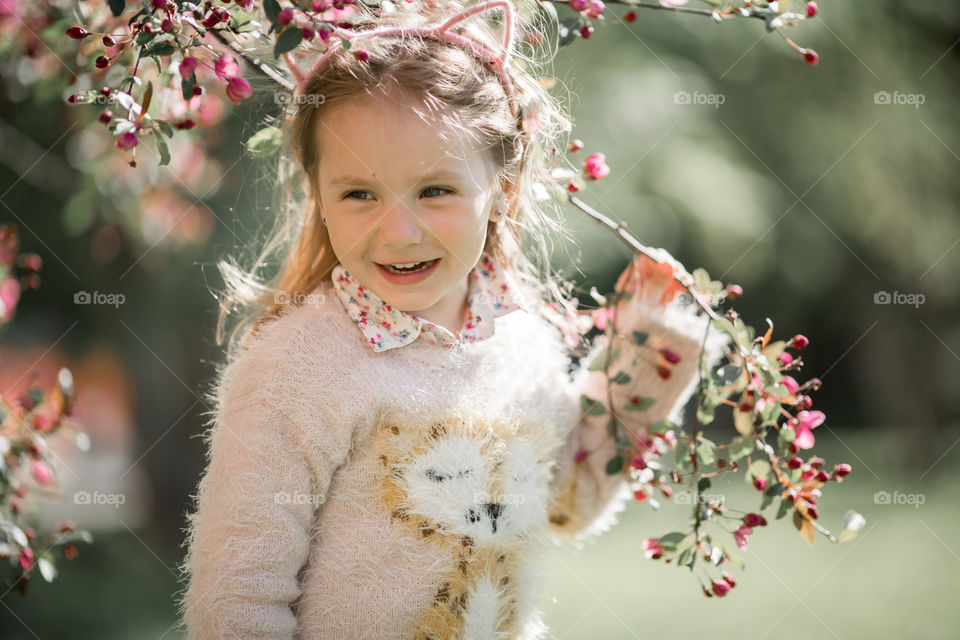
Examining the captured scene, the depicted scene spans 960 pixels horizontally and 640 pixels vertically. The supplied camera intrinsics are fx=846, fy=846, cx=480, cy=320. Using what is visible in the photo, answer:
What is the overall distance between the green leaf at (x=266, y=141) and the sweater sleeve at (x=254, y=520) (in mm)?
433

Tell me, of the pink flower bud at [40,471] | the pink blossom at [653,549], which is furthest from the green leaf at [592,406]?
the pink flower bud at [40,471]

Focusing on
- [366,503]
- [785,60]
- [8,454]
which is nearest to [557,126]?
[366,503]

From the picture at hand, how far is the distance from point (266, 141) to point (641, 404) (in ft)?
2.78

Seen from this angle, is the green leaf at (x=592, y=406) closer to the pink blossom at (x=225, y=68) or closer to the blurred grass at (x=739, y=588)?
the pink blossom at (x=225, y=68)

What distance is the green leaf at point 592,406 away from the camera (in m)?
1.60

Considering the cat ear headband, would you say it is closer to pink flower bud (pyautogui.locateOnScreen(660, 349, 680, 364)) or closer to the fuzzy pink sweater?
the fuzzy pink sweater

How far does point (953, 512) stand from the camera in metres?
3.78

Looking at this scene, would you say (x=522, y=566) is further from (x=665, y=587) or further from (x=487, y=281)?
(x=665, y=587)

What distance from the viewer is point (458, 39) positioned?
138 centimetres

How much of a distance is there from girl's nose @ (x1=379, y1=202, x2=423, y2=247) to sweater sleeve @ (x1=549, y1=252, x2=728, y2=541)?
1.64ft

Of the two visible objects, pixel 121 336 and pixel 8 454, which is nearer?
pixel 8 454

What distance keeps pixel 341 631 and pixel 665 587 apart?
8.97ft

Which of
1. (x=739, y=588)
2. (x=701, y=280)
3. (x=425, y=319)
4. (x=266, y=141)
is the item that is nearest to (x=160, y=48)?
(x=266, y=141)

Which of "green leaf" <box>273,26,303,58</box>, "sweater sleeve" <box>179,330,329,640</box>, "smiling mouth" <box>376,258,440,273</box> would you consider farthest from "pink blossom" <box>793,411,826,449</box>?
"green leaf" <box>273,26,303,58</box>
